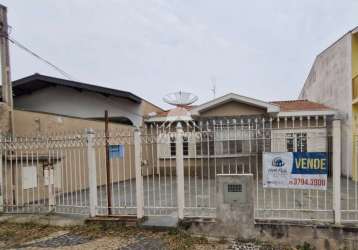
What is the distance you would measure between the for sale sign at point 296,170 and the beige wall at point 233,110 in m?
8.03

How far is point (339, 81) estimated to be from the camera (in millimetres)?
13016

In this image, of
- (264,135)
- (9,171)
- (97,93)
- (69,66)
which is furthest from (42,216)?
(69,66)

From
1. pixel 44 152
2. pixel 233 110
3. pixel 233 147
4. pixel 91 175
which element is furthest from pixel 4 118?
pixel 233 110

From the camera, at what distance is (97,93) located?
535 inches

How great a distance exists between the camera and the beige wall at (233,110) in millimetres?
13062

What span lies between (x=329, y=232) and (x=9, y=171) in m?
7.93

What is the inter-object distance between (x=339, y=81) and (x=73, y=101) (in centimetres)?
1376

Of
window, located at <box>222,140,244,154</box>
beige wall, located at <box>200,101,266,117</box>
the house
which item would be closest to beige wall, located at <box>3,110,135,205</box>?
the house

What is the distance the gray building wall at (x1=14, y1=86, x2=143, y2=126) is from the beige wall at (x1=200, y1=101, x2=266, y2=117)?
15.2 ft

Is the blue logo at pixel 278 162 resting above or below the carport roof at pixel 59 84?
below

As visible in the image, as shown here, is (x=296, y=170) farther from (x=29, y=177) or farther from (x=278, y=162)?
(x=29, y=177)

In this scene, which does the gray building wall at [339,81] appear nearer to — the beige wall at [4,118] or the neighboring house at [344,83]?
the neighboring house at [344,83]

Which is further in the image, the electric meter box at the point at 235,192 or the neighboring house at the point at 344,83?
the neighboring house at the point at 344,83

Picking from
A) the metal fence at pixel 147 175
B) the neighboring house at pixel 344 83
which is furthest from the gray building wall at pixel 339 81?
the metal fence at pixel 147 175
